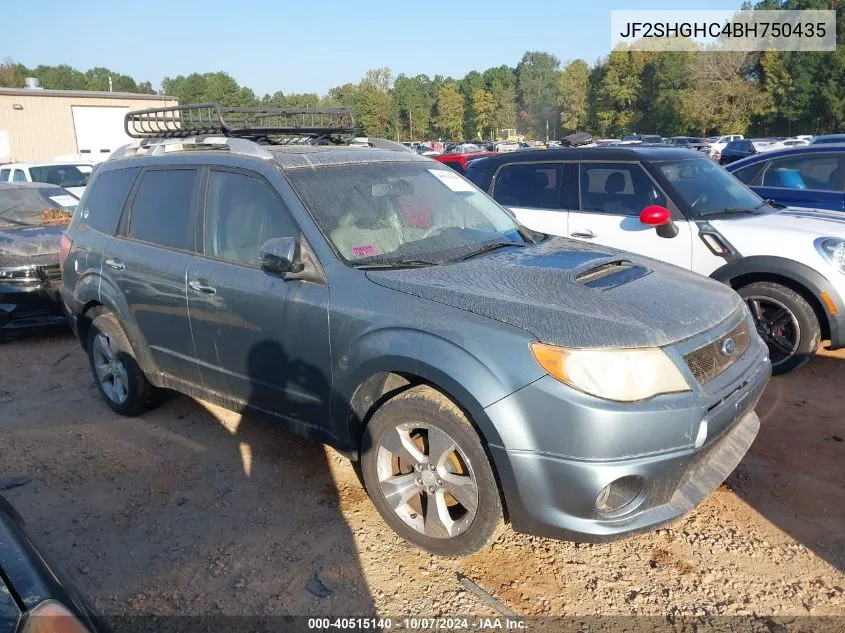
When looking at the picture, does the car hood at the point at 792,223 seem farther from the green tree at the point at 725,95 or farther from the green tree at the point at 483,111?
the green tree at the point at 483,111

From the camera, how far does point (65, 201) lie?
27.1ft

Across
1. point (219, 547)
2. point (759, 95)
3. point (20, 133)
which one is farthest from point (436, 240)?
point (759, 95)

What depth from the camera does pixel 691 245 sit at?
5254 mm

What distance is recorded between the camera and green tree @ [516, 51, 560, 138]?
80250 millimetres

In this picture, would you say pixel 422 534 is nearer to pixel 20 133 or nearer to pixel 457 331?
pixel 457 331

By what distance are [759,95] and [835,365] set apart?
184ft

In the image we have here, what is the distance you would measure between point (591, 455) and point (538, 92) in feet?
298

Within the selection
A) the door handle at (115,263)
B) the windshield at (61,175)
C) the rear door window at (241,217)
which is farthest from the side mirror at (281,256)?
the windshield at (61,175)

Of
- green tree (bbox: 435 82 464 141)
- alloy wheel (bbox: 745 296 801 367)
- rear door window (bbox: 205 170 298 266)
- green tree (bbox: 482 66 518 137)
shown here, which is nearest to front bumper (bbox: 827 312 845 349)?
alloy wheel (bbox: 745 296 801 367)

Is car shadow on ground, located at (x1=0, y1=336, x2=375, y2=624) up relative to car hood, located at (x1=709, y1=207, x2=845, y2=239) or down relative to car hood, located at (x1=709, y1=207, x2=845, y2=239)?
down

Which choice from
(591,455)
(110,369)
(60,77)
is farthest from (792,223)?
(60,77)

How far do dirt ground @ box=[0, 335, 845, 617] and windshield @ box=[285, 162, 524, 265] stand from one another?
136cm

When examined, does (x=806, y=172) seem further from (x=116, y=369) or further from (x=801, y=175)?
(x=116, y=369)

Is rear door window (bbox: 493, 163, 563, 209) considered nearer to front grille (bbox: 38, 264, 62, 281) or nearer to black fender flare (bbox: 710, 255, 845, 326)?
black fender flare (bbox: 710, 255, 845, 326)
